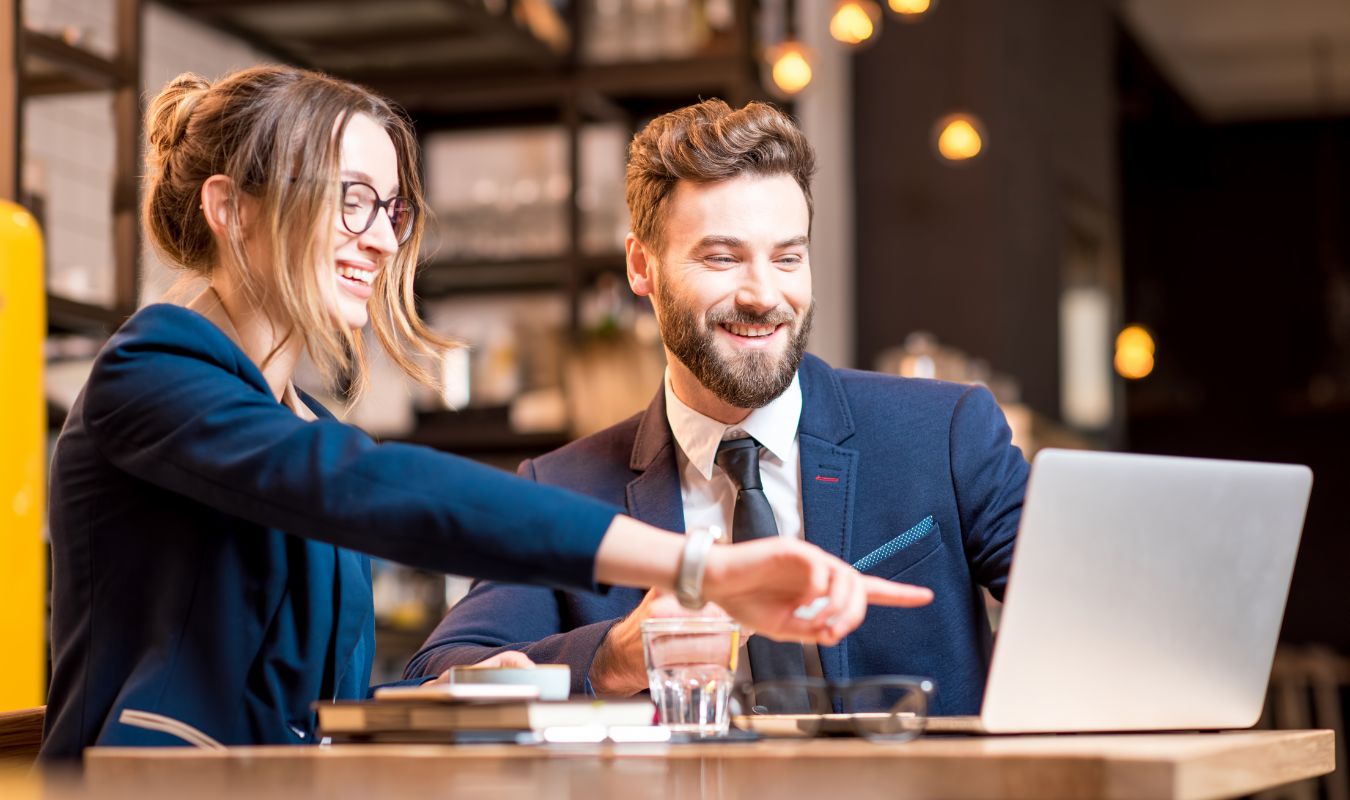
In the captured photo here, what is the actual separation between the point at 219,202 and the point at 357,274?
15 cm

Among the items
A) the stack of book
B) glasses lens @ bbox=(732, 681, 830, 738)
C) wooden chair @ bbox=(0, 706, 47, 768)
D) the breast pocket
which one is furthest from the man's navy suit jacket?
the stack of book

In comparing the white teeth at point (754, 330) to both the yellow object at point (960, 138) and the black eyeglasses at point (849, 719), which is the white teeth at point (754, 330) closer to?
the black eyeglasses at point (849, 719)

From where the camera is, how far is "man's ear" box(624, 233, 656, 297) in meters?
2.36

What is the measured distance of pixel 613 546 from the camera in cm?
129

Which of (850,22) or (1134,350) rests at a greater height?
(850,22)

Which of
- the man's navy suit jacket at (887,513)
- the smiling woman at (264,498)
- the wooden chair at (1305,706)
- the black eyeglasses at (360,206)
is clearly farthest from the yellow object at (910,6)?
the wooden chair at (1305,706)

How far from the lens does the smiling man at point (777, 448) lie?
6.91 ft

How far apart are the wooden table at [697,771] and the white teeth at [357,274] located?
1.79 ft

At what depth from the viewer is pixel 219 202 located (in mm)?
1570

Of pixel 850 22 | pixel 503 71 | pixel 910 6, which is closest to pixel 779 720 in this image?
pixel 910 6

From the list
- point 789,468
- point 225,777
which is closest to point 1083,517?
point 225,777

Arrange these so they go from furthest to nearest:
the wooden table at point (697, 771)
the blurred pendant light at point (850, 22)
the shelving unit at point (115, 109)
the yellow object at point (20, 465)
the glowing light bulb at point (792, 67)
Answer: the glowing light bulb at point (792, 67)
the blurred pendant light at point (850, 22)
the shelving unit at point (115, 109)
the yellow object at point (20, 465)
the wooden table at point (697, 771)

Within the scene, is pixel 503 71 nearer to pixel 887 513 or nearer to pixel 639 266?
Result: pixel 639 266

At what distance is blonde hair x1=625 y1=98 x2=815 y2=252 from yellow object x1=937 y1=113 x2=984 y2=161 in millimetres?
2674
